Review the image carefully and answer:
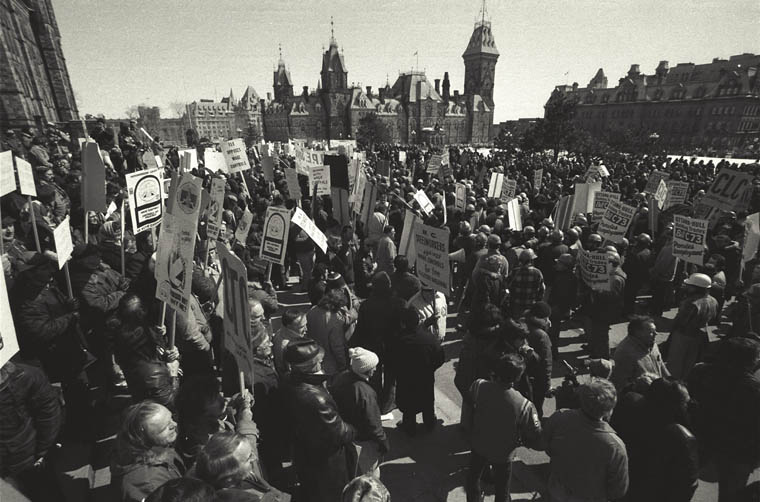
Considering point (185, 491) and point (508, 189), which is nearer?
point (185, 491)

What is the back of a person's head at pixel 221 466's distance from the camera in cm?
216

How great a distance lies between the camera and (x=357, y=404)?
314cm

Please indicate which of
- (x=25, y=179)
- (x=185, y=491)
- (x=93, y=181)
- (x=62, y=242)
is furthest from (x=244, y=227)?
(x=185, y=491)

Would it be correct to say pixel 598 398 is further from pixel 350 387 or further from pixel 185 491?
pixel 185 491

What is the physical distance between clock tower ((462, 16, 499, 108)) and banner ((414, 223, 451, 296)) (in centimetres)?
11153

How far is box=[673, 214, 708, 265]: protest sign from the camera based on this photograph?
6266mm

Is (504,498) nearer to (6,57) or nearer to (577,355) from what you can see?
(577,355)

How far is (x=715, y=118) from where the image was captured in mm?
69312

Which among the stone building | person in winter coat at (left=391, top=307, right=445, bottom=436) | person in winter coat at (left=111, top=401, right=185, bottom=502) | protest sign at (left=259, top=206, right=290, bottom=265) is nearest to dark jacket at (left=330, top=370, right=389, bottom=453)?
person in winter coat at (left=391, top=307, right=445, bottom=436)

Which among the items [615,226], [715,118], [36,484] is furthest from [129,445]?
[715,118]

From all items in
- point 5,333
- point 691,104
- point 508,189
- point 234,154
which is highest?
point 691,104

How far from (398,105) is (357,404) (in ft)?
326

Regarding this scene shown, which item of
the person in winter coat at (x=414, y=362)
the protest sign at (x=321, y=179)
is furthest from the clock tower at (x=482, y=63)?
the person in winter coat at (x=414, y=362)

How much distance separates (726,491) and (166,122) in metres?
134
